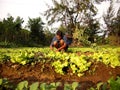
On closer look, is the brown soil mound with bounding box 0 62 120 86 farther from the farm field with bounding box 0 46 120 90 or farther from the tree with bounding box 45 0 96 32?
the tree with bounding box 45 0 96 32

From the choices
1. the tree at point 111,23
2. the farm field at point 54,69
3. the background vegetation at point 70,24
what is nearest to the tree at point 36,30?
the background vegetation at point 70,24

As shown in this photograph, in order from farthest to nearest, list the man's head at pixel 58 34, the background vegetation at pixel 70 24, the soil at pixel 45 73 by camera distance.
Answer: the background vegetation at pixel 70 24 → the man's head at pixel 58 34 → the soil at pixel 45 73

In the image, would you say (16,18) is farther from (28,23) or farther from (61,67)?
(61,67)

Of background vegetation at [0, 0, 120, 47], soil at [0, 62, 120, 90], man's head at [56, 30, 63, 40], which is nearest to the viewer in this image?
soil at [0, 62, 120, 90]

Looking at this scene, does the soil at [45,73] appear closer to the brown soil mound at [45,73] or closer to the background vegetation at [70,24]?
the brown soil mound at [45,73]

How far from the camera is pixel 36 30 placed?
40.6 metres

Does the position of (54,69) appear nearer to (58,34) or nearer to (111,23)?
(58,34)

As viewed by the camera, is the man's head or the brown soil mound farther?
the man's head

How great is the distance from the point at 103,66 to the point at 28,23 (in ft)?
119

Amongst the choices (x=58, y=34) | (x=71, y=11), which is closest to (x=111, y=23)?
(x=71, y=11)

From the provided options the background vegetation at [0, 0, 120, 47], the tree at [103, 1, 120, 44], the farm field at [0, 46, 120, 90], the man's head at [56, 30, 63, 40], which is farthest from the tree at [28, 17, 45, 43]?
the farm field at [0, 46, 120, 90]

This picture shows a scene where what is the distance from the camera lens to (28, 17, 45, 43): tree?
1567 inches

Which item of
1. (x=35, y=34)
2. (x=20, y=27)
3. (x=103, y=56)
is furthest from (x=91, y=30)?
(x=103, y=56)

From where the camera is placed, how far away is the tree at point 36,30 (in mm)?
39812
